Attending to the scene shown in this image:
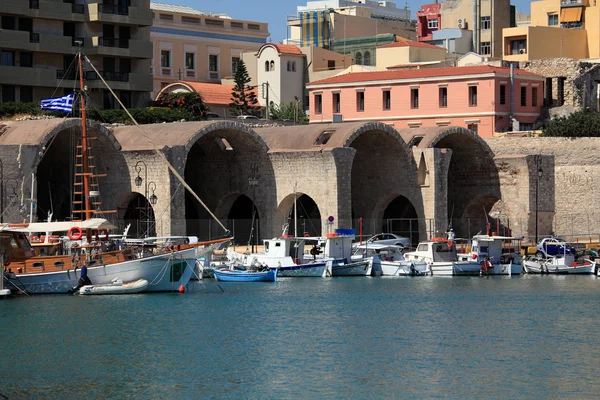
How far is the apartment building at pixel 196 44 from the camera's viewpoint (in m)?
87.1

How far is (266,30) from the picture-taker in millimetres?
95750

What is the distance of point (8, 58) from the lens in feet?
214

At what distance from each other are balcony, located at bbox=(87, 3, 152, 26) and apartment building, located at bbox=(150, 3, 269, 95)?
54.1 feet

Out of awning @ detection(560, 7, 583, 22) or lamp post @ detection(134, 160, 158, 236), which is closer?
lamp post @ detection(134, 160, 158, 236)

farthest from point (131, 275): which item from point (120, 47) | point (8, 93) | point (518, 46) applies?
point (518, 46)

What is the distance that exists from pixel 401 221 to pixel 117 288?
24436 mm

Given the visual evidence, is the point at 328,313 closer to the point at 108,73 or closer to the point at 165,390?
the point at 165,390

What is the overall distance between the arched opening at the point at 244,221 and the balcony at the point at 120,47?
12.0m

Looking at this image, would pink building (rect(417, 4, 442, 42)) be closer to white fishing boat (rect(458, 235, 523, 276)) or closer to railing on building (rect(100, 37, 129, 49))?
railing on building (rect(100, 37, 129, 49))

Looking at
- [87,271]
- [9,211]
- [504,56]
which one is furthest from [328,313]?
[504,56]

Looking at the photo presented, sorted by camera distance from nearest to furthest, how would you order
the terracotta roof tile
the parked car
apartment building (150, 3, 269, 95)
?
1. the parked car
2. the terracotta roof tile
3. apartment building (150, 3, 269, 95)

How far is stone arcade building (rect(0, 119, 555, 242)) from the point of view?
52.5m

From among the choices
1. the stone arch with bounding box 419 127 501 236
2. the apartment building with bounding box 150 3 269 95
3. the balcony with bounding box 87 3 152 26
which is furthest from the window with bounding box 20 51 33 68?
the stone arch with bounding box 419 127 501 236

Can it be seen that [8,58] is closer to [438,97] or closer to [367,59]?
[438,97]
